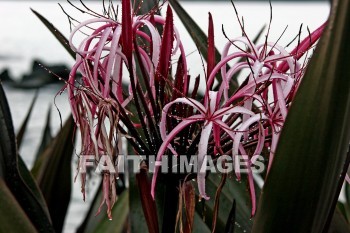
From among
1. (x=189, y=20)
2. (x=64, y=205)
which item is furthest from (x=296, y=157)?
(x=64, y=205)

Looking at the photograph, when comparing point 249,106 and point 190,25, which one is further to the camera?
point 190,25

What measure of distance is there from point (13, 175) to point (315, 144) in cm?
22

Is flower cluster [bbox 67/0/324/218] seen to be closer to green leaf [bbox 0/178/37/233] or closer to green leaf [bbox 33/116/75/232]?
green leaf [bbox 0/178/37/233]

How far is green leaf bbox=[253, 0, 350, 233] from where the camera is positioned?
1.03 feet

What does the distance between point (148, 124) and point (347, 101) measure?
0.12m

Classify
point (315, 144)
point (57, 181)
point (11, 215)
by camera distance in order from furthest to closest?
point (57, 181), point (11, 215), point (315, 144)

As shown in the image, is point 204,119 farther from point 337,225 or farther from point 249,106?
point 337,225

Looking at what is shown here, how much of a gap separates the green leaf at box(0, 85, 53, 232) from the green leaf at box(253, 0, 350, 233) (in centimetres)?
18

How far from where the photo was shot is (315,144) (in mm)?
324

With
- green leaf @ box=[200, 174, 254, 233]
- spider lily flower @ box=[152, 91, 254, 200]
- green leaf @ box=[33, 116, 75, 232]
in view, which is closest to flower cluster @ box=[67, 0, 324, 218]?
spider lily flower @ box=[152, 91, 254, 200]

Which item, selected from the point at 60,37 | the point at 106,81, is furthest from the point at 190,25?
the point at 106,81

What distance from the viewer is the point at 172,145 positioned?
39 cm

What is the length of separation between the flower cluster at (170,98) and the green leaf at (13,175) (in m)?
0.07

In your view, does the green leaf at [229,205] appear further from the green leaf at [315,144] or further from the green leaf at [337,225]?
the green leaf at [315,144]
